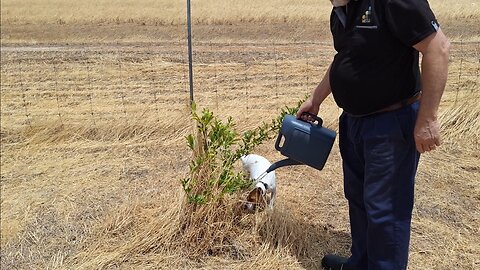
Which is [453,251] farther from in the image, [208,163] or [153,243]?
[153,243]

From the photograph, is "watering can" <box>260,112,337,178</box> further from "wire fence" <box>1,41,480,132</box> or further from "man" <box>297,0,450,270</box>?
"wire fence" <box>1,41,480,132</box>

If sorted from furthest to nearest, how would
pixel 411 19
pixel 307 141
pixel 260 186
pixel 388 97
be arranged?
pixel 260 186, pixel 307 141, pixel 388 97, pixel 411 19

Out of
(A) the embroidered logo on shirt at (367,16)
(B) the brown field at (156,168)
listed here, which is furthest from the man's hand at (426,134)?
(B) the brown field at (156,168)

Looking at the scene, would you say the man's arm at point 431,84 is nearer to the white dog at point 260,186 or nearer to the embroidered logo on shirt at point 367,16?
the embroidered logo on shirt at point 367,16

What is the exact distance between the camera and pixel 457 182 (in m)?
3.56

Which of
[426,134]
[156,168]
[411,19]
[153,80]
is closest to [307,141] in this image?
[426,134]

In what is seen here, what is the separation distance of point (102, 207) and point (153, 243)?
0.77 metres

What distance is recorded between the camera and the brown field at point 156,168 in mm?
2781

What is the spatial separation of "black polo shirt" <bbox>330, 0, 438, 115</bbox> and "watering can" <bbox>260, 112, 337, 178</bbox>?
33 cm

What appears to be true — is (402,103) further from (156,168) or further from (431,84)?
(156,168)

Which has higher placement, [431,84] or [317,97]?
[431,84]

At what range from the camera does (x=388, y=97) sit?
1987 millimetres

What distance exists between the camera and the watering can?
8.00 feet

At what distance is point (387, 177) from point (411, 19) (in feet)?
2.15
